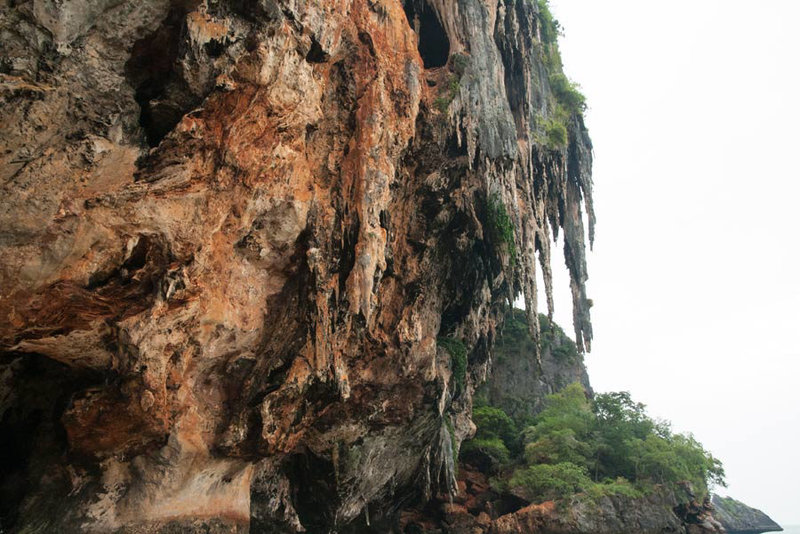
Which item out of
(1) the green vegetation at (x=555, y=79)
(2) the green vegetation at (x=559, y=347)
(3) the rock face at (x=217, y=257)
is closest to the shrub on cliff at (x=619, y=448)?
(2) the green vegetation at (x=559, y=347)

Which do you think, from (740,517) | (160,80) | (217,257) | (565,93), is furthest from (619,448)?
(160,80)

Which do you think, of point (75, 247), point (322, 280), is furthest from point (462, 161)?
point (75, 247)

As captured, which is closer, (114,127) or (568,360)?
(114,127)

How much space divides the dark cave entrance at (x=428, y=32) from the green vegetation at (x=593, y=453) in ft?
55.6

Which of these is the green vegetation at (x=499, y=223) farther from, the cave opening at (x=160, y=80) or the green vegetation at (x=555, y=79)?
the green vegetation at (x=555, y=79)

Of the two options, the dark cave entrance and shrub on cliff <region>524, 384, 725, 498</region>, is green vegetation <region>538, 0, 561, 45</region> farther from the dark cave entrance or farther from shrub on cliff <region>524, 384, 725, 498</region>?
shrub on cliff <region>524, 384, 725, 498</region>

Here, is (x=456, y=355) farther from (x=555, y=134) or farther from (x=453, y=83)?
(x=555, y=134)

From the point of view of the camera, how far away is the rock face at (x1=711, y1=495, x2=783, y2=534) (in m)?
35.2

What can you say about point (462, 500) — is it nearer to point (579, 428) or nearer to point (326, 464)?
point (579, 428)

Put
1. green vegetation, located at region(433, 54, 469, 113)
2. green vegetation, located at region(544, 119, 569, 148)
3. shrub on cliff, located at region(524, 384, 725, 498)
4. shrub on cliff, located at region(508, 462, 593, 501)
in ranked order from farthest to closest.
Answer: green vegetation, located at region(544, 119, 569, 148)
shrub on cliff, located at region(524, 384, 725, 498)
shrub on cliff, located at region(508, 462, 593, 501)
green vegetation, located at region(433, 54, 469, 113)

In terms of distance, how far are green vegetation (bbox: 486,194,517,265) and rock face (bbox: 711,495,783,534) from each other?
99.3ft

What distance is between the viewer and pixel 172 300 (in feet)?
27.9

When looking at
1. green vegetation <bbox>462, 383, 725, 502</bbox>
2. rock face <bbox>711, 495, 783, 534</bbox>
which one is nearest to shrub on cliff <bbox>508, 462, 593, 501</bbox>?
green vegetation <bbox>462, 383, 725, 502</bbox>

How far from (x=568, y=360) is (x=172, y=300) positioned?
33142 mm
